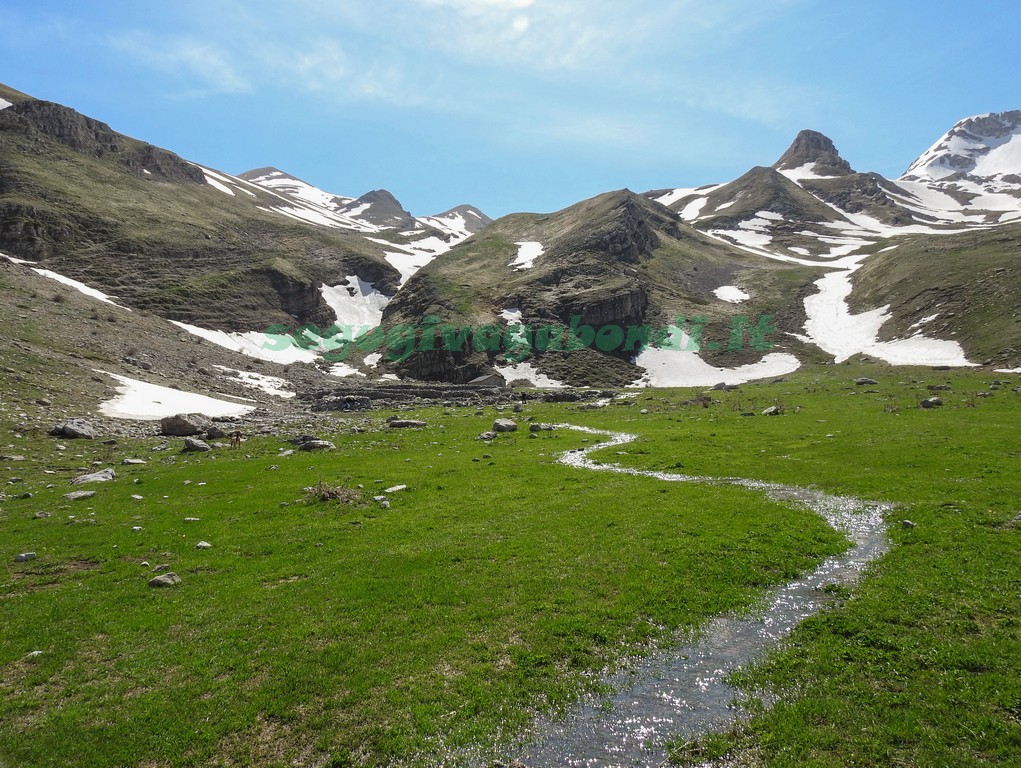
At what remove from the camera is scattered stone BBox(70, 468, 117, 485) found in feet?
80.0

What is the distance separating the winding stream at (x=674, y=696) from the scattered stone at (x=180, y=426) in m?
40.7

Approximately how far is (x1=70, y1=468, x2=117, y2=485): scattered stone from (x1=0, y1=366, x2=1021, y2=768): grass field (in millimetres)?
665

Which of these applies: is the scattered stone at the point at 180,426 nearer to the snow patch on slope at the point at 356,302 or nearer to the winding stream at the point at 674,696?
the winding stream at the point at 674,696

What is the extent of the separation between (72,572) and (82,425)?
24.4m

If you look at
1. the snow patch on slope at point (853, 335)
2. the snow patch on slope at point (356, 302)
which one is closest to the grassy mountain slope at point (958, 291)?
the snow patch on slope at point (853, 335)

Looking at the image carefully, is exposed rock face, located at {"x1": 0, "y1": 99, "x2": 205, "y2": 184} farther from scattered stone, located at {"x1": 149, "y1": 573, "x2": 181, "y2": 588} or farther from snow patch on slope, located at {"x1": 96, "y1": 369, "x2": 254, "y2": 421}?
scattered stone, located at {"x1": 149, "y1": 573, "x2": 181, "y2": 588}

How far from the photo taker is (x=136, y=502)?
72.9 feet

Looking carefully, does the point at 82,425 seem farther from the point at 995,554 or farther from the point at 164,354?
the point at 995,554

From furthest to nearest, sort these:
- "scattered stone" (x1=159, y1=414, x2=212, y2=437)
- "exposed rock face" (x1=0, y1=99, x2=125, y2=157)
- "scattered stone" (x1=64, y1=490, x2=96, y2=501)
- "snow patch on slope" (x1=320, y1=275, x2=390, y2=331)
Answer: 1. "snow patch on slope" (x1=320, y1=275, x2=390, y2=331)
2. "exposed rock face" (x1=0, y1=99, x2=125, y2=157)
3. "scattered stone" (x1=159, y1=414, x2=212, y2=437)
4. "scattered stone" (x1=64, y1=490, x2=96, y2=501)

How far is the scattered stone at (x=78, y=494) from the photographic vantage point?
867 inches

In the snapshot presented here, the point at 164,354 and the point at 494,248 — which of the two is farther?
the point at 494,248

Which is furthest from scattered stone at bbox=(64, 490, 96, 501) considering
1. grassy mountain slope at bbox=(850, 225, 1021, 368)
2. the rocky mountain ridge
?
grassy mountain slope at bbox=(850, 225, 1021, 368)

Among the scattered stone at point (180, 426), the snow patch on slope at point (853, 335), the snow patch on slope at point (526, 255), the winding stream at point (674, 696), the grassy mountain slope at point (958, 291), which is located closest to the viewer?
the winding stream at point (674, 696)

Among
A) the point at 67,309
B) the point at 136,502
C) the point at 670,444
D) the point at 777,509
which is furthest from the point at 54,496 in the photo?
the point at 67,309
